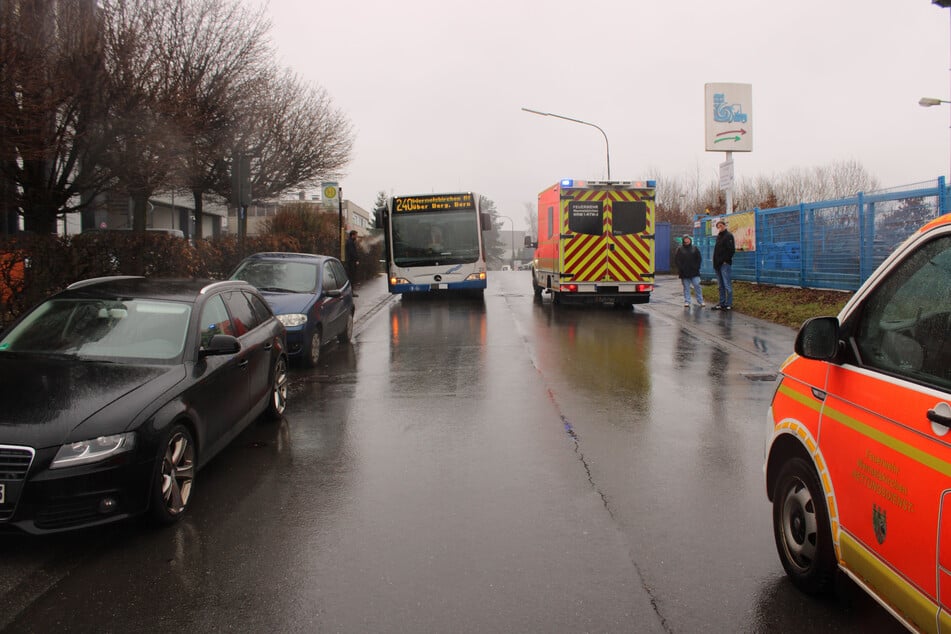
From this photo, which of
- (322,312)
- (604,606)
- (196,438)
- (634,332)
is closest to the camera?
(604,606)

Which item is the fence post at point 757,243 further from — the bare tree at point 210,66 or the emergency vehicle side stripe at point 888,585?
the emergency vehicle side stripe at point 888,585

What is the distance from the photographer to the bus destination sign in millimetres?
22719

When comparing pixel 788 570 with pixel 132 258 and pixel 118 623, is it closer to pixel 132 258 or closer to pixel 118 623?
pixel 118 623

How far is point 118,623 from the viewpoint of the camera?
3508 mm

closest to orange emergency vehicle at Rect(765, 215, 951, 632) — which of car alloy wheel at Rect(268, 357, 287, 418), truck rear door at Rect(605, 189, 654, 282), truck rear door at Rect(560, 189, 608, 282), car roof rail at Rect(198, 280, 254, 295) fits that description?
car roof rail at Rect(198, 280, 254, 295)

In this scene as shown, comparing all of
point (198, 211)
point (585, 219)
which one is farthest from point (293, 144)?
point (585, 219)

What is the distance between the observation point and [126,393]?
15.4ft

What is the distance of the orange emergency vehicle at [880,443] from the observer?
2623 millimetres

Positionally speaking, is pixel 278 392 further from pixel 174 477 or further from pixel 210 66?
pixel 210 66

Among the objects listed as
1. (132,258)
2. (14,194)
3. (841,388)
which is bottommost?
(841,388)

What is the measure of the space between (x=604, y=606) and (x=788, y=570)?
0.94 m

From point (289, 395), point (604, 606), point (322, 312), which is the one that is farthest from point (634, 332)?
point (604, 606)

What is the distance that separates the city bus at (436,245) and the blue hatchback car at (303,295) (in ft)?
28.3

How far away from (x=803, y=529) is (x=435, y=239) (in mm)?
19205
